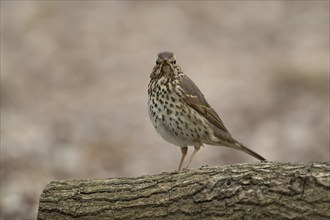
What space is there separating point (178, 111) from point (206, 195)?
1.73m

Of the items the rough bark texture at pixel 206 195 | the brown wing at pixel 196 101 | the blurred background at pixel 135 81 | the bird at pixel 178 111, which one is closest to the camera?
the rough bark texture at pixel 206 195

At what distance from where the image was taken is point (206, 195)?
18.3 feet

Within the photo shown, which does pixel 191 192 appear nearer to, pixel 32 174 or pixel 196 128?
pixel 196 128

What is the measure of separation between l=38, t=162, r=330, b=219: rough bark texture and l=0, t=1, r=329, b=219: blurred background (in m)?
3.40

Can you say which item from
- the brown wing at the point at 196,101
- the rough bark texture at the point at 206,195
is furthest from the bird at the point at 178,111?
the rough bark texture at the point at 206,195

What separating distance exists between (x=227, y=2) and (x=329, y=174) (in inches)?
489

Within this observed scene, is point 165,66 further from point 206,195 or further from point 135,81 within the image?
point 135,81

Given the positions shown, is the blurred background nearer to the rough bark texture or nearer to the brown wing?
the brown wing

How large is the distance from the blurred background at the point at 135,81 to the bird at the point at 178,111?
270 centimetres

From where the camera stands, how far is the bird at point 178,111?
7160 millimetres

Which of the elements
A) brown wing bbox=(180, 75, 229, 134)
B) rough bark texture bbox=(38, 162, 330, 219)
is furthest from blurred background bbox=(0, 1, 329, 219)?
rough bark texture bbox=(38, 162, 330, 219)

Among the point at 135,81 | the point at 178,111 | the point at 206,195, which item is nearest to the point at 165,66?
the point at 178,111

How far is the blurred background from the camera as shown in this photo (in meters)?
11.0

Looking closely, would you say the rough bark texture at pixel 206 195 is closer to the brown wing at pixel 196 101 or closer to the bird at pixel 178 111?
the bird at pixel 178 111
